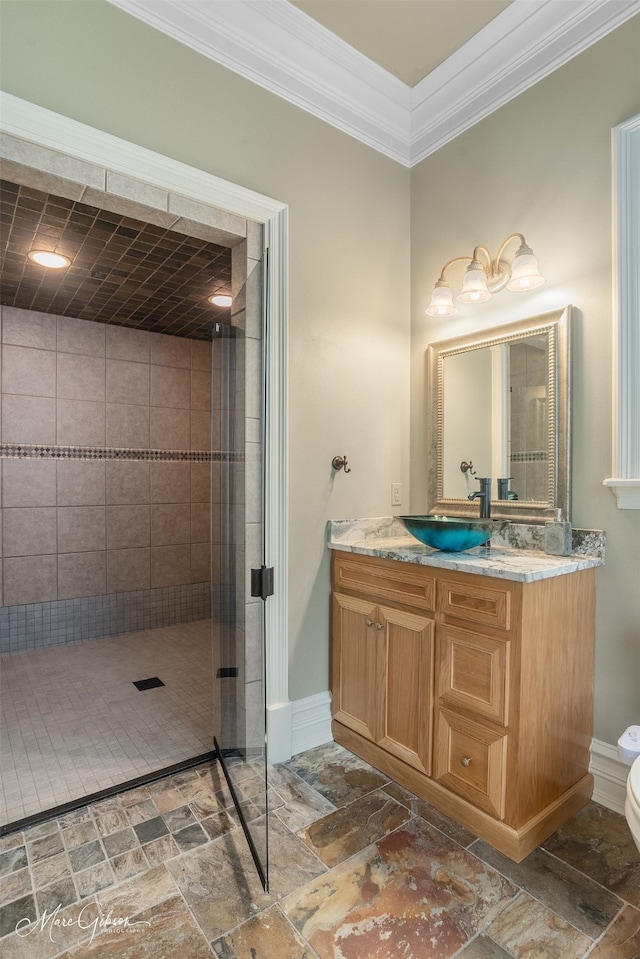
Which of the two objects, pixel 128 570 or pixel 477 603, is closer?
pixel 477 603

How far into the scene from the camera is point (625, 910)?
4.62 feet

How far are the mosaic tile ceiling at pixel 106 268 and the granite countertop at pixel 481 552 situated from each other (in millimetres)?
1595

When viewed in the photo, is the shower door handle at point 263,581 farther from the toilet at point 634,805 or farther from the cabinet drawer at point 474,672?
the toilet at point 634,805

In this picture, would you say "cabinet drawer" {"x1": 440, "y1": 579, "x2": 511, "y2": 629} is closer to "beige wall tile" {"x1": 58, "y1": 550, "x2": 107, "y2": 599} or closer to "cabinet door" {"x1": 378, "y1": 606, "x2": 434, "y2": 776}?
"cabinet door" {"x1": 378, "y1": 606, "x2": 434, "y2": 776}

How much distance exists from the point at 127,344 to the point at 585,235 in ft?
10.8

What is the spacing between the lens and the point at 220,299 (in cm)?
342

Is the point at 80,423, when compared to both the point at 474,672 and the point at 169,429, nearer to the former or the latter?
the point at 169,429

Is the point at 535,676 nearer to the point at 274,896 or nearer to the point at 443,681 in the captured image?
the point at 443,681

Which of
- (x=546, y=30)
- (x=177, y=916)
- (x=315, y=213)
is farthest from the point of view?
(x=315, y=213)

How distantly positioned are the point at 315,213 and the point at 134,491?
2647 mm

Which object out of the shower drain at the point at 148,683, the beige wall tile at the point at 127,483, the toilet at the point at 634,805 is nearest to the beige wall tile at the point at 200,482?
the beige wall tile at the point at 127,483

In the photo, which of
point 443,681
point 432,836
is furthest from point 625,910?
point 443,681

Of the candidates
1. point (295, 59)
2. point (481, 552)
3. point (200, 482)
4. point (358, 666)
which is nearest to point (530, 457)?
point (481, 552)

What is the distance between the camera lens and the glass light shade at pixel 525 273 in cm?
199
